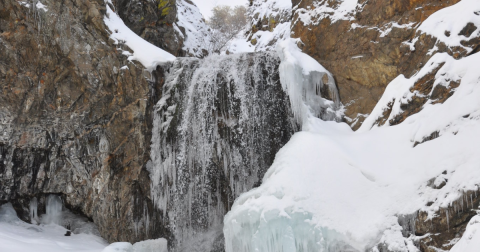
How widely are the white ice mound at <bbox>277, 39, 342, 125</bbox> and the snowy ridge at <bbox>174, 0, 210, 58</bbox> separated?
21.5 ft

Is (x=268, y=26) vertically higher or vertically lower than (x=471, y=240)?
higher

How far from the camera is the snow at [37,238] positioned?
5703mm

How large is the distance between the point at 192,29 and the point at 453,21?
10516mm

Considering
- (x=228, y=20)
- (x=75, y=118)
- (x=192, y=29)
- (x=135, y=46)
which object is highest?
(x=228, y=20)

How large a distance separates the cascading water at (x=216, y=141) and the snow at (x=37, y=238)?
5.42 ft

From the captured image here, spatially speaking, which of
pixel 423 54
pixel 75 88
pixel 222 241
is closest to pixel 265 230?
pixel 222 241

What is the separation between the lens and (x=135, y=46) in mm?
7938

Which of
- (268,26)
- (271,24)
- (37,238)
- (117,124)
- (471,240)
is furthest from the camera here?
(268,26)

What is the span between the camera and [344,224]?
437cm

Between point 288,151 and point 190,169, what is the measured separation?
8.42ft

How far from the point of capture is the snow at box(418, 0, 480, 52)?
5164 mm

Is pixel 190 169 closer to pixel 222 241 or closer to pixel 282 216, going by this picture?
pixel 222 241

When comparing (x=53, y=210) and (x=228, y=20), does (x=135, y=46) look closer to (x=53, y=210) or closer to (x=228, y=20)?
(x=53, y=210)

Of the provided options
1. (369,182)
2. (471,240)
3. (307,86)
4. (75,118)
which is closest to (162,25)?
(75,118)
